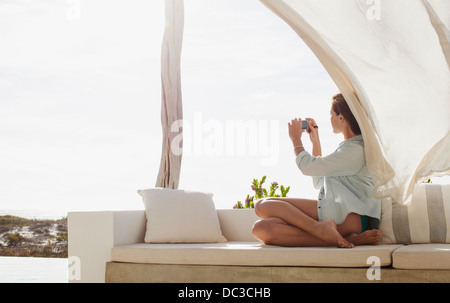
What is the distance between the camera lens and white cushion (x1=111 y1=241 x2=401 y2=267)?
2529 millimetres

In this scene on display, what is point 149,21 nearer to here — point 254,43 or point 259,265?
point 254,43

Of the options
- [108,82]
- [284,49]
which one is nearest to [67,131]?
[108,82]

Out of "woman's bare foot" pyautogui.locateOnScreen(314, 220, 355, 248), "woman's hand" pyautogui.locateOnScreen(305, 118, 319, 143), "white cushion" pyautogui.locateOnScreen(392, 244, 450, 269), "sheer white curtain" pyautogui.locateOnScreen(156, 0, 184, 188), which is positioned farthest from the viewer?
"sheer white curtain" pyautogui.locateOnScreen(156, 0, 184, 188)

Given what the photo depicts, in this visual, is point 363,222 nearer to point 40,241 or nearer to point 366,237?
point 366,237

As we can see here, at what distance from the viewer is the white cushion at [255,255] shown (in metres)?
2.53

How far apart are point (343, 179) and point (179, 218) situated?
1.16 metres

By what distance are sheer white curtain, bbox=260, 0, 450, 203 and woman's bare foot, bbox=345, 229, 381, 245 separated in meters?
0.20

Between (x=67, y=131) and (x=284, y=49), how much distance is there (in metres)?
3.13

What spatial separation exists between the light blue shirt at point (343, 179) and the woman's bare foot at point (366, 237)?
10 cm

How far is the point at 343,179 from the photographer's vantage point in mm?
2816

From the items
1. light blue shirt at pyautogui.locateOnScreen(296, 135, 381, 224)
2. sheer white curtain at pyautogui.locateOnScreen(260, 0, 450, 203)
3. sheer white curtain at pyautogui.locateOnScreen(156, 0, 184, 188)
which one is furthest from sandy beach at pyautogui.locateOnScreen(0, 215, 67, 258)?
sheer white curtain at pyautogui.locateOnScreen(260, 0, 450, 203)

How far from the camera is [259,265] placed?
8.91 ft

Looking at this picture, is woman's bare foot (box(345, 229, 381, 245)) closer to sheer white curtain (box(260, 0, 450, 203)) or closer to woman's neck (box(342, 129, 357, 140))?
sheer white curtain (box(260, 0, 450, 203))
